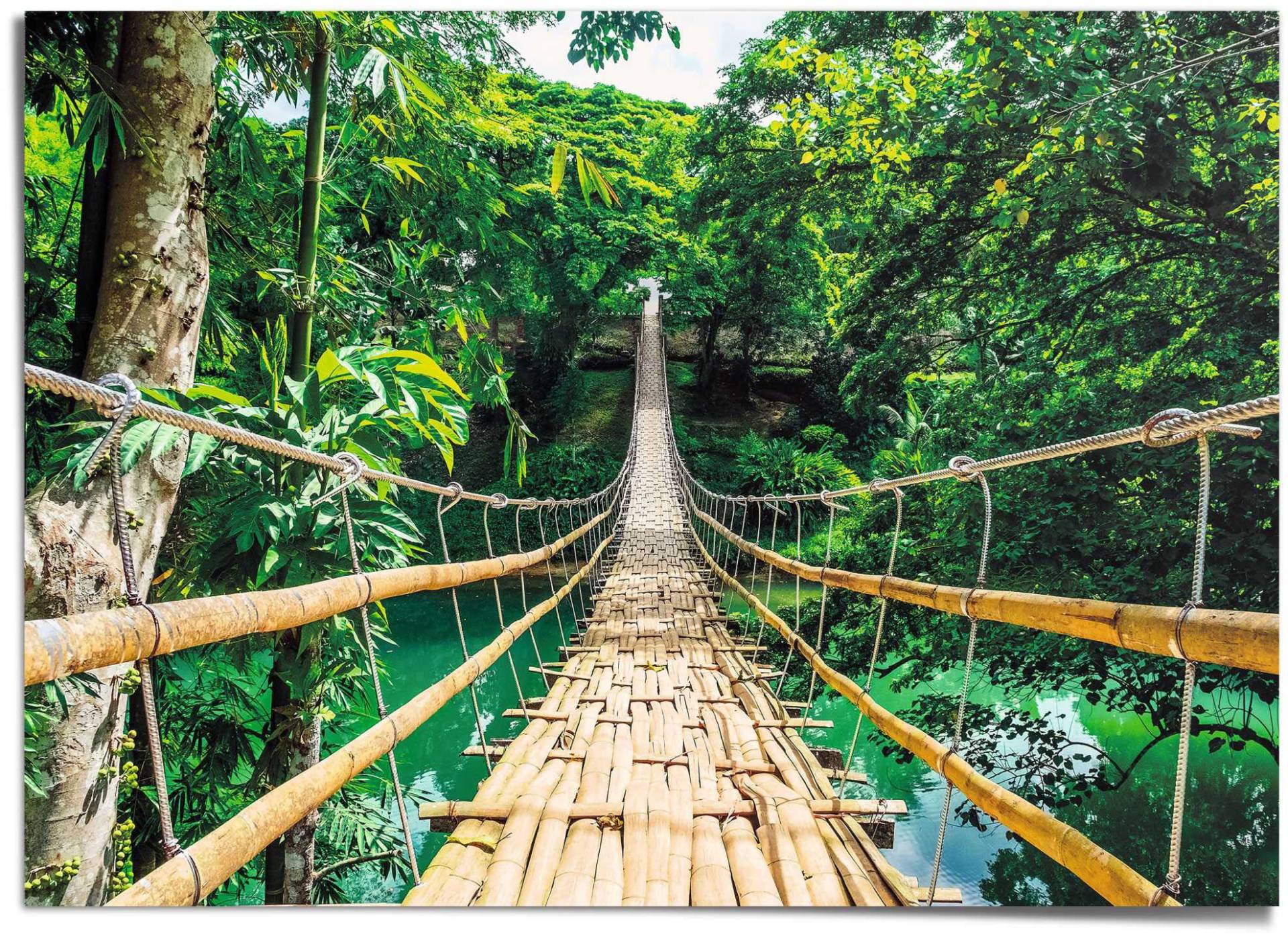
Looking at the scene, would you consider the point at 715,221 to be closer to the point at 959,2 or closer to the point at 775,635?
the point at 775,635

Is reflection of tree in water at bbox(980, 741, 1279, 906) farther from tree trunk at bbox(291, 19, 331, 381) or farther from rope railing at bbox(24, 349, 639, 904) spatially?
tree trunk at bbox(291, 19, 331, 381)

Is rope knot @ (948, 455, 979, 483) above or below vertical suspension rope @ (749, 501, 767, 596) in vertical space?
above

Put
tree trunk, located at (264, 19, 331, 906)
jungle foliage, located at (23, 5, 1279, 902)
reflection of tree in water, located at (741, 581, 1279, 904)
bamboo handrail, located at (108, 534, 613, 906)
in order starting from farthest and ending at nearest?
reflection of tree in water, located at (741, 581, 1279, 904), tree trunk, located at (264, 19, 331, 906), jungle foliage, located at (23, 5, 1279, 902), bamboo handrail, located at (108, 534, 613, 906)

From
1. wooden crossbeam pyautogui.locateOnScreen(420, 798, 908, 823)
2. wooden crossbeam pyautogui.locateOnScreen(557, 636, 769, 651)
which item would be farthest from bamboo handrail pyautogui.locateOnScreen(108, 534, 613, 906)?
wooden crossbeam pyautogui.locateOnScreen(557, 636, 769, 651)

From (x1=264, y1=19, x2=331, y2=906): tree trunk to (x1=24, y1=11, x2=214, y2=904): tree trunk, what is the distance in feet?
0.91

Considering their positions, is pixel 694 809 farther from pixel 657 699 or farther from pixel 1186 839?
pixel 1186 839

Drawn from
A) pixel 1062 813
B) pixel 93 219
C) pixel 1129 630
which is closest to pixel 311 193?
pixel 93 219

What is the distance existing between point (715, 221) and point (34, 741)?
4.62 meters

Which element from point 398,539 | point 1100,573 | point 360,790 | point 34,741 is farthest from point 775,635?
point 34,741

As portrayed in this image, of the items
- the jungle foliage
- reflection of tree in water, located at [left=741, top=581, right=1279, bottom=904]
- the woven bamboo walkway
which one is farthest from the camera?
reflection of tree in water, located at [left=741, top=581, right=1279, bottom=904]

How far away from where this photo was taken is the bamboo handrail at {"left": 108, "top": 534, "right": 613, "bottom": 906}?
21.2 inches

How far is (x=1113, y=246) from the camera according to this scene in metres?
3.27

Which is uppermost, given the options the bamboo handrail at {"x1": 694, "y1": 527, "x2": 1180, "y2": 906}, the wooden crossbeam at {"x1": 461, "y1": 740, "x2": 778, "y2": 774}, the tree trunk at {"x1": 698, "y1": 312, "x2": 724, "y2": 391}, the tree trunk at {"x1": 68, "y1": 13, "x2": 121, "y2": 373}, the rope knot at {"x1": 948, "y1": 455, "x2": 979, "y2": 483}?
the tree trunk at {"x1": 698, "y1": 312, "x2": 724, "y2": 391}

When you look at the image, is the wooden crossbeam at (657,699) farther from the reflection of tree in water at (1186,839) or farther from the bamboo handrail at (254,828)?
the reflection of tree in water at (1186,839)
